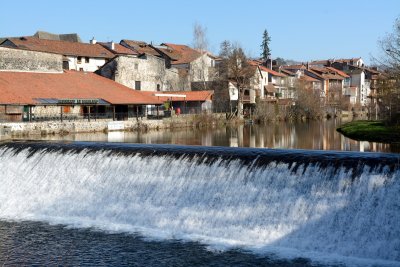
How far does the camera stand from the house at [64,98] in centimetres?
4472

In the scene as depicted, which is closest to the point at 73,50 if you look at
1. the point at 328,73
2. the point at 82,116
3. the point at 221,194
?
the point at 82,116

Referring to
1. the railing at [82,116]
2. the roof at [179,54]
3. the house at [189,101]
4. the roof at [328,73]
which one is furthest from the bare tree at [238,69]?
the roof at [328,73]

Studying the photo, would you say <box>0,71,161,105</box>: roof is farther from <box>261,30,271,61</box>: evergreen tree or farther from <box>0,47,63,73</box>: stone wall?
<box>261,30,271,61</box>: evergreen tree

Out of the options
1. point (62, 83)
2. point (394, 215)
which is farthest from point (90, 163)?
point (62, 83)

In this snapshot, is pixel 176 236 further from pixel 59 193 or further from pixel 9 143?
pixel 9 143

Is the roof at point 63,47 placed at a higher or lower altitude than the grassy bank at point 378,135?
higher

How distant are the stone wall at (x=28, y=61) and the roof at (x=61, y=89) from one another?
107 cm

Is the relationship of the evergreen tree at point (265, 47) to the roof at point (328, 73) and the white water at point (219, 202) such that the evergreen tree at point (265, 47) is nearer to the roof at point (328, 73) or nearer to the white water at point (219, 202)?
the roof at point (328, 73)

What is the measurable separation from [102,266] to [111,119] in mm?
40376

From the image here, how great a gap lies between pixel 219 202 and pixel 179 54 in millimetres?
70861

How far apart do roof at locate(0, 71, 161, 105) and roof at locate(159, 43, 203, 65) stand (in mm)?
22760

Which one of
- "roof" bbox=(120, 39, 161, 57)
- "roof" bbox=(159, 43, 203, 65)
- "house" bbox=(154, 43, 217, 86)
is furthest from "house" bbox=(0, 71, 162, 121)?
"roof" bbox=(120, 39, 161, 57)

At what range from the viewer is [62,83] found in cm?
5291

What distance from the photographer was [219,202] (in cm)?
→ 1614
